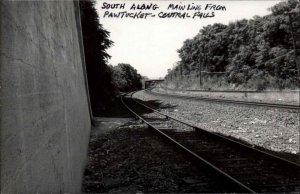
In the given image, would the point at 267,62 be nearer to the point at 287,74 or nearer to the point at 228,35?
the point at 287,74

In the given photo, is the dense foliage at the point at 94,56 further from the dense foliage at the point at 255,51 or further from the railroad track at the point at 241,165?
the dense foliage at the point at 255,51

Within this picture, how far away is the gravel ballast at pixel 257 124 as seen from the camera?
8.73 meters

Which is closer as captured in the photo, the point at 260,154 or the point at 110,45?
the point at 260,154

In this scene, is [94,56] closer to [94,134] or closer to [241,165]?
[94,134]

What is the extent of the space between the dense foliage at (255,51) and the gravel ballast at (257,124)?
51.7 ft

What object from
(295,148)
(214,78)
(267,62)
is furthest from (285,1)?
(295,148)

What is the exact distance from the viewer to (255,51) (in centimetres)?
3991

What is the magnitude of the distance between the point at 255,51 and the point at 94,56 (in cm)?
2654

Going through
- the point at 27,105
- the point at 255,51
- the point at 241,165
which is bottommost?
the point at 241,165

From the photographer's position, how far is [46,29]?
3.19 meters

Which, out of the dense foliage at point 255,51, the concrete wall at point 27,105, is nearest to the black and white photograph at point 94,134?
the concrete wall at point 27,105

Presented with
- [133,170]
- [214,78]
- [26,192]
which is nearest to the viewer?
[26,192]

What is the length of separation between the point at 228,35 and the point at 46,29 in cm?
4990

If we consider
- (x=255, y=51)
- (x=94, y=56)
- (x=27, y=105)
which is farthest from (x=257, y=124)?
(x=255, y=51)
